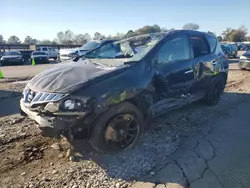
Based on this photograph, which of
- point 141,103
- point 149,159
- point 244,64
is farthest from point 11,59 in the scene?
point 149,159

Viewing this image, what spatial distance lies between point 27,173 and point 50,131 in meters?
0.62

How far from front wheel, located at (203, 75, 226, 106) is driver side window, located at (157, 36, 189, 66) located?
142 centimetres

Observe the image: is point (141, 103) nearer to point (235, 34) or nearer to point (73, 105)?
point (73, 105)

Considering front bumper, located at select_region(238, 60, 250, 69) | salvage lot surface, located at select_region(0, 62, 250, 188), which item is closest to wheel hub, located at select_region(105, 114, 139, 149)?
salvage lot surface, located at select_region(0, 62, 250, 188)

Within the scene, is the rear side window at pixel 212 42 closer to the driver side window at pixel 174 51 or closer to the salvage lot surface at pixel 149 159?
the driver side window at pixel 174 51

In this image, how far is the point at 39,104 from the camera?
325 cm

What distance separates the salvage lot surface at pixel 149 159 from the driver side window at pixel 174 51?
1.30m

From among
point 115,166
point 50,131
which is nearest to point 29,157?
point 50,131

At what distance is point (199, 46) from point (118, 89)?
2818mm

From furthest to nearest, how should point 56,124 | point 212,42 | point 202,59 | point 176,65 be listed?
point 212,42, point 202,59, point 176,65, point 56,124

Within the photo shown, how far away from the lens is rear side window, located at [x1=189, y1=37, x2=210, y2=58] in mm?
5166

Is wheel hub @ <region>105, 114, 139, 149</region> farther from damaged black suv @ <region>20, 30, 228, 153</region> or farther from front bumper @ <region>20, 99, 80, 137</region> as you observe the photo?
front bumper @ <region>20, 99, 80, 137</region>

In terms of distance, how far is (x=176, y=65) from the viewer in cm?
449

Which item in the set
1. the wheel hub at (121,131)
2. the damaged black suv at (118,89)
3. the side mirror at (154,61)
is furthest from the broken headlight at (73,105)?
the side mirror at (154,61)
